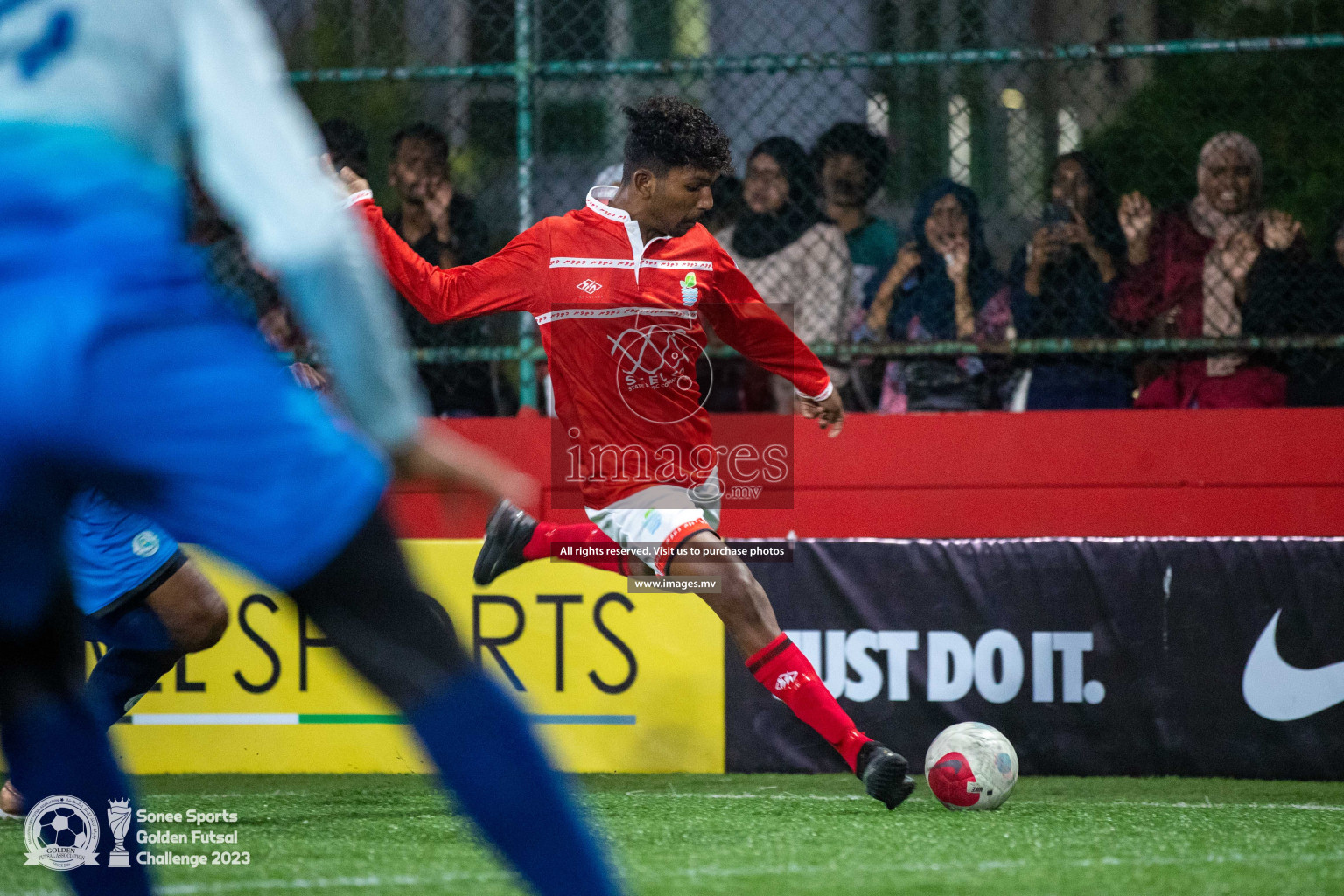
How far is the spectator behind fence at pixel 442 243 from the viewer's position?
6.79m

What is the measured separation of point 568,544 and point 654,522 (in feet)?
2.54

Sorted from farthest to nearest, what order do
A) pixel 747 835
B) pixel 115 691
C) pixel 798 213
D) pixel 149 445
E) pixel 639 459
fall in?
1. pixel 798 213
2. pixel 639 459
3. pixel 115 691
4. pixel 747 835
5. pixel 149 445

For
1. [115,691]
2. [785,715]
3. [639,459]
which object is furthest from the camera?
[785,715]

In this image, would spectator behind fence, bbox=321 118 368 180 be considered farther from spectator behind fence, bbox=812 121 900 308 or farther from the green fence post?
spectator behind fence, bbox=812 121 900 308

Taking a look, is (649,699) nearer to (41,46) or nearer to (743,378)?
(743,378)

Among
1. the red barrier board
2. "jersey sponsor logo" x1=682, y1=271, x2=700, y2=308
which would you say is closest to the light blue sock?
"jersey sponsor logo" x1=682, y1=271, x2=700, y2=308

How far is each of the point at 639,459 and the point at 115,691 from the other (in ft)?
6.13

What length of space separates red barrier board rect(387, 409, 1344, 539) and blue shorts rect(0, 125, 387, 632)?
437 cm

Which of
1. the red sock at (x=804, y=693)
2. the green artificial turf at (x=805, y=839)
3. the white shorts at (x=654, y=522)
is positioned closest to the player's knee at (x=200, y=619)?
the green artificial turf at (x=805, y=839)

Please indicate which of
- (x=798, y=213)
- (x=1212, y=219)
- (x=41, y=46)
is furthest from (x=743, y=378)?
(x=41, y=46)

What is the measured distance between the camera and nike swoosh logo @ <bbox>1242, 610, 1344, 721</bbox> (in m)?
5.81

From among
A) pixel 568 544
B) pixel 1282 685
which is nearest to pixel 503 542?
pixel 568 544

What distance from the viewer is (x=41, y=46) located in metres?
1.82

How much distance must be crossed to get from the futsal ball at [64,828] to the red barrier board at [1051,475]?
11.7ft
